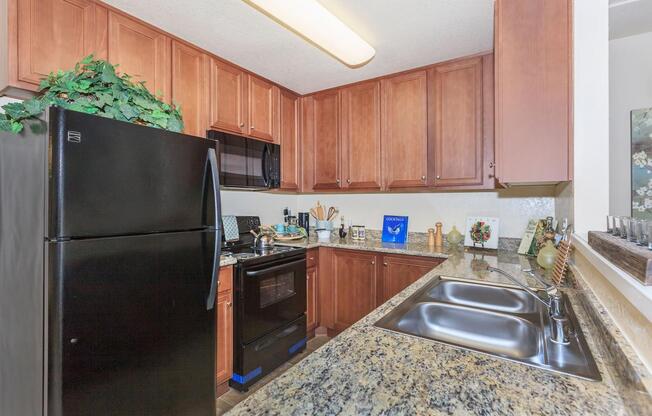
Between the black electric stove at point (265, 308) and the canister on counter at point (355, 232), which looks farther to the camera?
the canister on counter at point (355, 232)

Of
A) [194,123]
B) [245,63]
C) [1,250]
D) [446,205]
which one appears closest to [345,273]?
[446,205]

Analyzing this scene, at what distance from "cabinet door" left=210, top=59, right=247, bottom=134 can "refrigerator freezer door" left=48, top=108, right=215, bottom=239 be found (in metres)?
0.92

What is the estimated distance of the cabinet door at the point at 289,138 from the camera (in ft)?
9.69

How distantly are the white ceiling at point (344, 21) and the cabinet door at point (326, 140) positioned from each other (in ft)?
1.41

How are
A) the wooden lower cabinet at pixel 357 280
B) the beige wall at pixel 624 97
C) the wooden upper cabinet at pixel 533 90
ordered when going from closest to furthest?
the wooden upper cabinet at pixel 533 90
the beige wall at pixel 624 97
the wooden lower cabinet at pixel 357 280

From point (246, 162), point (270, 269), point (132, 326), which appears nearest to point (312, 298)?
point (270, 269)

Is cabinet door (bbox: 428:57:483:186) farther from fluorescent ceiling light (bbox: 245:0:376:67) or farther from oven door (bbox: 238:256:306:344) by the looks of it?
oven door (bbox: 238:256:306:344)

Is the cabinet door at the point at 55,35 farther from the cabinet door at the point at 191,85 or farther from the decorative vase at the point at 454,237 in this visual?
the decorative vase at the point at 454,237

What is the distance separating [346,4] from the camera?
1.68 metres

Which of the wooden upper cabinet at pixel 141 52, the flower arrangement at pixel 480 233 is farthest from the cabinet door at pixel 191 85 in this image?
the flower arrangement at pixel 480 233

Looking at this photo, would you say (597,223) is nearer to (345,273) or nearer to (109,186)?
(345,273)

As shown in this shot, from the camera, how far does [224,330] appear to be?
200 centimetres

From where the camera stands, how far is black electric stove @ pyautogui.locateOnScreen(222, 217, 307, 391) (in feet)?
6.73

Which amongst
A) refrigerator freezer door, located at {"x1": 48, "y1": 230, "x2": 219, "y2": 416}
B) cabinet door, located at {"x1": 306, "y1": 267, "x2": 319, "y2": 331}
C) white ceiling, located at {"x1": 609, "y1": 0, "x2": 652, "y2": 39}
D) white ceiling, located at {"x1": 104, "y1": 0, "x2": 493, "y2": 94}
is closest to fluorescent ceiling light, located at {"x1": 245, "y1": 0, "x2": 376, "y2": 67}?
white ceiling, located at {"x1": 104, "y1": 0, "x2": 493, "y2": 94}
